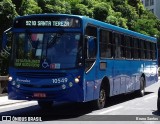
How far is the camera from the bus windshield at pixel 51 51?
42.2ft

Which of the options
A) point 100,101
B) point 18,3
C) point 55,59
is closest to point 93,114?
point 100,101

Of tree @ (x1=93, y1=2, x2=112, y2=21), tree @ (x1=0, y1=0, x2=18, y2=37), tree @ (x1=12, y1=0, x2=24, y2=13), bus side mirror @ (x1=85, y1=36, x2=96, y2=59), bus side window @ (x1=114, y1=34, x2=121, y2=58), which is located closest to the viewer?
bus side mirror @ (x1=85, y1=36, x2=96, y2=59)

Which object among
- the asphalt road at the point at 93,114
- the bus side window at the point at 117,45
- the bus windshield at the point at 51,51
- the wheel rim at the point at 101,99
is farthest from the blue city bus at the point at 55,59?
the bus side window at the point at 117,45

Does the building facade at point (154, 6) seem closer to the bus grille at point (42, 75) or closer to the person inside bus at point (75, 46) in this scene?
the person inside bus at point (75, 46)

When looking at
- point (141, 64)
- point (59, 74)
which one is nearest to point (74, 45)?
point (59, 74)

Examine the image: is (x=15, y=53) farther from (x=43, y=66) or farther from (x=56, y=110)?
(x=56, y=110)

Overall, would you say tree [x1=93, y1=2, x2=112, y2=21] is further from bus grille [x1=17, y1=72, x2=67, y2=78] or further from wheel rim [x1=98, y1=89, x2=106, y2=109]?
bus grille [x1=17, y1=72, x2=67, y2=78]

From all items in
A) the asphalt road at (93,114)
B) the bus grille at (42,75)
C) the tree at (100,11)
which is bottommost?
the asphalt road at (93,114)

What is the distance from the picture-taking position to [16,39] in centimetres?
1359

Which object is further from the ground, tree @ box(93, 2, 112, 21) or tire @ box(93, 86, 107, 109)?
tree @ box(93, 2, 112, 21)

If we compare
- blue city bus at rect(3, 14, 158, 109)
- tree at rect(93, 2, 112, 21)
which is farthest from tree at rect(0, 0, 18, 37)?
tree at rect(93, 2, 112, 21)

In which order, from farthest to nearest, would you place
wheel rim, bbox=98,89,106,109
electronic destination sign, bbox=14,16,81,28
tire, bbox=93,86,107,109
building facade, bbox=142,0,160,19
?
building facade, bbox=142,0,160,19 < wheel rim, bbox=98,89,106,109 < tire, bbox=93,86,107,109 < electronic destination sign, bbox=14,16,81,28

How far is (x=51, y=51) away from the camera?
1295cm

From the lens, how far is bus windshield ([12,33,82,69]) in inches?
506
